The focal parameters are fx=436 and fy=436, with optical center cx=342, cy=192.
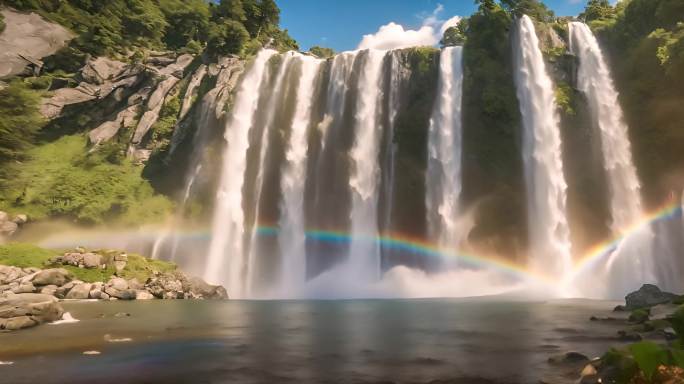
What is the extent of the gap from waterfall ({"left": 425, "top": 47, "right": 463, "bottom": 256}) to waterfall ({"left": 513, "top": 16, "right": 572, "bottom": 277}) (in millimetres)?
4958

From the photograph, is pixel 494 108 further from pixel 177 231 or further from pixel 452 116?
pixel 177 231

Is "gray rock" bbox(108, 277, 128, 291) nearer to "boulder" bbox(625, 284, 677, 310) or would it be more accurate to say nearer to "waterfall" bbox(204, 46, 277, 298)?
"waterfall" bbox(204, 46, 277, 298)

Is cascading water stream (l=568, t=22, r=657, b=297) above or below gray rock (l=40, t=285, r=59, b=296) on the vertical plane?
above

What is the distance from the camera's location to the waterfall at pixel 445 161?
34.4 metres

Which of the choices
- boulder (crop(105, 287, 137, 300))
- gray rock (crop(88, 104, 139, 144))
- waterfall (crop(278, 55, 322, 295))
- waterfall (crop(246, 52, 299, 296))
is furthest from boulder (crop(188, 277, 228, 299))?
gray rock (crop(88, 104, 139, 144))

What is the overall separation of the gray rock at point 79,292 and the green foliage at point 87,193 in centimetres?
1561

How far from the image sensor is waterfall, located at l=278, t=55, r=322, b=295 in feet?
120

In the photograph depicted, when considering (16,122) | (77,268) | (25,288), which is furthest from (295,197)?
(16,122)

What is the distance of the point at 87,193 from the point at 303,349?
4263cm

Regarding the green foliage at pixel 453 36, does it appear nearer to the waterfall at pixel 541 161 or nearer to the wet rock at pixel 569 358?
the waterfall at pixel 541 161

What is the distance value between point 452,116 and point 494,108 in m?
3.39

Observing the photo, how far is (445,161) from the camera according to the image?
116 ft

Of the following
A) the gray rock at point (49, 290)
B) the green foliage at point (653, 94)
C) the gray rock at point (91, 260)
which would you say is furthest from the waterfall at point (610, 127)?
the gray rock at point (49, 290)

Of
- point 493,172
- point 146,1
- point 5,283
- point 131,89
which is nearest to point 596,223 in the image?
point 493,172
